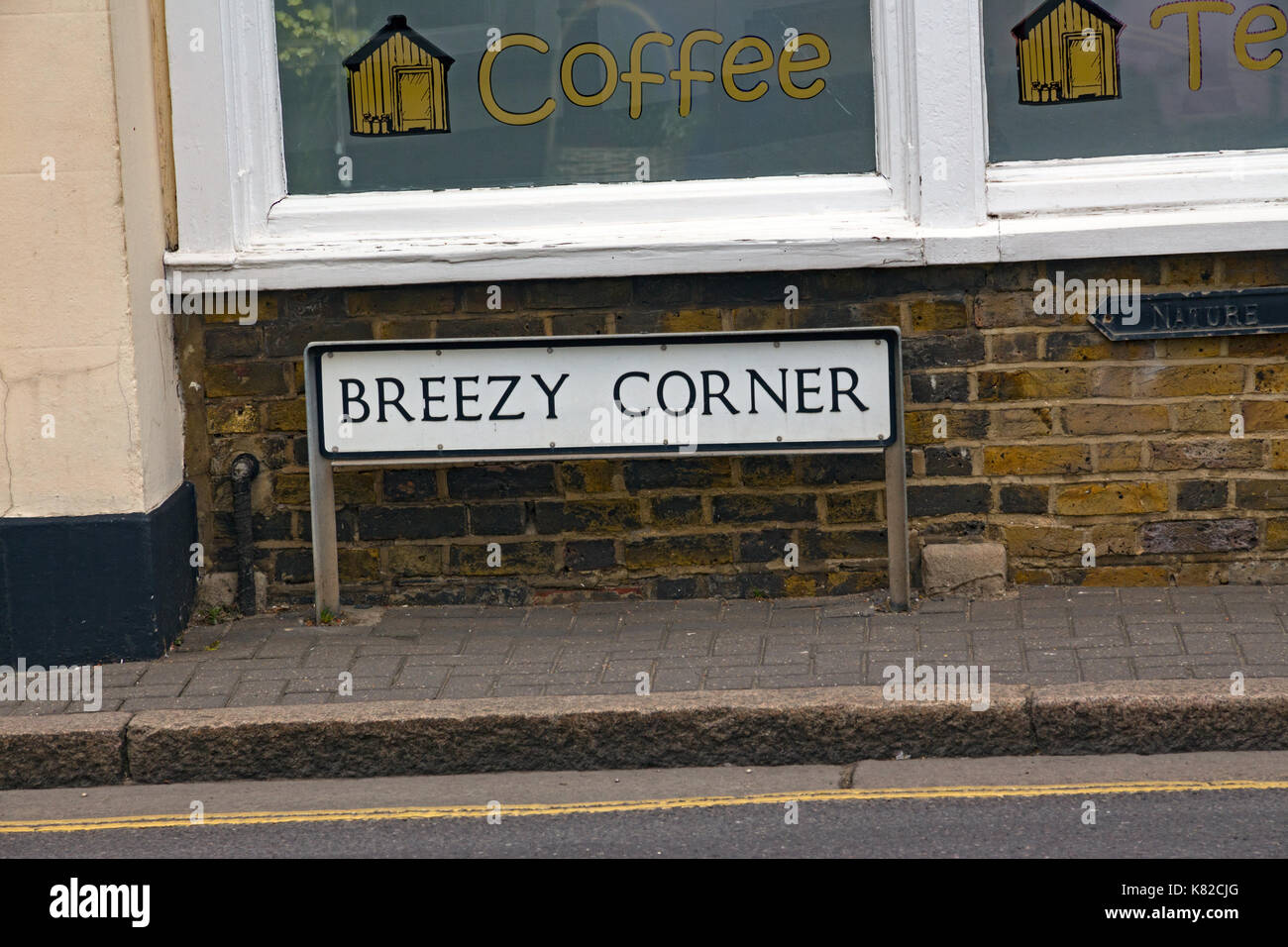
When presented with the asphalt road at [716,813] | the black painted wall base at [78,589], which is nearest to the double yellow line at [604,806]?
the asphalt road at [716,813]

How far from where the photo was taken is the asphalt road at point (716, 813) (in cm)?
433

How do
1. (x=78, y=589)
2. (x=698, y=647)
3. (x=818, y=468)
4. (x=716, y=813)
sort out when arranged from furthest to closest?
(x=818, y=468)
(x=78, y=589)
(x=698, y=647)
(x=716, y=813)

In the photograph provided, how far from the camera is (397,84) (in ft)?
21.5

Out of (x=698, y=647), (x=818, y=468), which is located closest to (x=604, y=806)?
(x=698, y=647)

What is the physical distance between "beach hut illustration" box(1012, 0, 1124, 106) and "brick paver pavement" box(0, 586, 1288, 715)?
6.39 ft

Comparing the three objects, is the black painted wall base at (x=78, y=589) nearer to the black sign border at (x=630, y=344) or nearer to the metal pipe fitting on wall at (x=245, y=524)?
the metal pipe fitting on wall at (x=245, y=524)

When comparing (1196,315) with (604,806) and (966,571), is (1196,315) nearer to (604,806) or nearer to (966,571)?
(966,571)

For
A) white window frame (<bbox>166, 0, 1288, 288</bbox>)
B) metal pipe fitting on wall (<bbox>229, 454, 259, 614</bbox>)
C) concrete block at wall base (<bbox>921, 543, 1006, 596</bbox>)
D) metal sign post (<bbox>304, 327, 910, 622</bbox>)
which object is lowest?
concrete block at wall base (<bbox>921, 543, 1006, 596</bbox>)

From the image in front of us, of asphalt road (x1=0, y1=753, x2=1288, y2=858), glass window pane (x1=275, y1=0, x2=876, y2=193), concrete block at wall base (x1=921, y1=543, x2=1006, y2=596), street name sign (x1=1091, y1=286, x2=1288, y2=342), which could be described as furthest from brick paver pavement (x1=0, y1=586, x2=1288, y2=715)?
glass window pane (x1=275, y1=0, x2=876, y2=193)

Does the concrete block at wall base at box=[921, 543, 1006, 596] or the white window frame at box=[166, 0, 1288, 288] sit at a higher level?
the white window frame at box=[166, 0, 1288, 288]

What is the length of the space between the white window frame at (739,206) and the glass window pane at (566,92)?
87 millimetres

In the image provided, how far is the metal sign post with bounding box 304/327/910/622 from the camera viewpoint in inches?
238

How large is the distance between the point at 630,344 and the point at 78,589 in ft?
7.30

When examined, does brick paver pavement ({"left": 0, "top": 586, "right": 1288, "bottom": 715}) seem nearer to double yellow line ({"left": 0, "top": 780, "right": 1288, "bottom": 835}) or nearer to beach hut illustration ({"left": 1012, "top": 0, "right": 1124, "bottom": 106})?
double yellow line ({"left": 0, "top": 780, "right": 1288, "bottom": 835})
